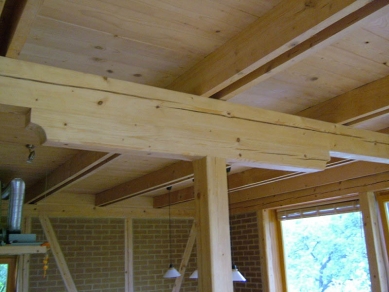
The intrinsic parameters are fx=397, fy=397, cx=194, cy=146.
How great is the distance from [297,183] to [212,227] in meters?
3.46

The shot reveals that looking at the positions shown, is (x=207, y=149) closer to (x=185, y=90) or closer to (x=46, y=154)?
(x=185, y=90)

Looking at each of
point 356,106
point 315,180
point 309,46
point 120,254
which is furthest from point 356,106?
point 120,254

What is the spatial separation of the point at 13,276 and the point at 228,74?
483 centimetres

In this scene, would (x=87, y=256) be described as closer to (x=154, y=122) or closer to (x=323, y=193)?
(x=323, y=193)

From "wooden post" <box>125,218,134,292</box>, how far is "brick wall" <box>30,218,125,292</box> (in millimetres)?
82

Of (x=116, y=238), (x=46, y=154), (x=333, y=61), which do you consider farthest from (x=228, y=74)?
(x=116, y=238)

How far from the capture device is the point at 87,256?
605 centimetres

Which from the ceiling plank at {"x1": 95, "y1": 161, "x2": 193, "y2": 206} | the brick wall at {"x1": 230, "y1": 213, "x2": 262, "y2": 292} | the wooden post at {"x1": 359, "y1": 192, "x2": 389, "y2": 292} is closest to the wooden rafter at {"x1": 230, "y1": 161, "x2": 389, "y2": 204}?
the wooden post at {"x1": 359, "y1": 192, "x2": 389, "y2": 292}

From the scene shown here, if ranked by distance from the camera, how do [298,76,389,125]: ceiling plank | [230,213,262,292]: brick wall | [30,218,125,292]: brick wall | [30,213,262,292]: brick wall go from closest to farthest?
[298,76,389,125]: ceiling plank
[30,218,125,292]: brick wall
[30,213,262,292]: brick wall
[230,213,262,292]: brick wall

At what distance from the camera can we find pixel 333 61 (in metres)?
2.43

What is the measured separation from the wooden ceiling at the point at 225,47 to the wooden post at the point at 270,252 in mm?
3326

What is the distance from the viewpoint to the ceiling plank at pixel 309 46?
5.62ft

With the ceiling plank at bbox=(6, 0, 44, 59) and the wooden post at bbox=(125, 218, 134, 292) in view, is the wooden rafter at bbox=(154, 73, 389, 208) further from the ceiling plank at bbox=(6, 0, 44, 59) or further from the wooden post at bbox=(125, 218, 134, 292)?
the wooden post at bbox=(125, 218, 134, 292)

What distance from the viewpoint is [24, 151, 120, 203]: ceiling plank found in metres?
3.49
